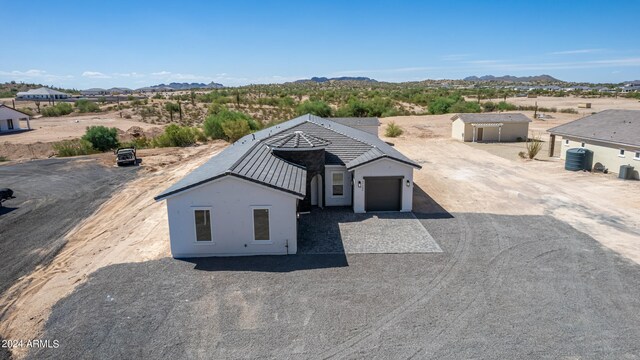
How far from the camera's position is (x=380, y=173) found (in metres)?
18.8

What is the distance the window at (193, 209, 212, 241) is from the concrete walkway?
10.6 ft

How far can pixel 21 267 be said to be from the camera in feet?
45.7

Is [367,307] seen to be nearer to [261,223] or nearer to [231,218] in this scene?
[261,223]

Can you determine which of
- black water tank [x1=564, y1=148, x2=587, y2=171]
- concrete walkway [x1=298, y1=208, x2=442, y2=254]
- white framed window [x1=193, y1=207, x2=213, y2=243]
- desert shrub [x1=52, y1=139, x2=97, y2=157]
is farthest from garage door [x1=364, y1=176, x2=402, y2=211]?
desert shrub [x1=52, y1=139, x2=97, y2=157]

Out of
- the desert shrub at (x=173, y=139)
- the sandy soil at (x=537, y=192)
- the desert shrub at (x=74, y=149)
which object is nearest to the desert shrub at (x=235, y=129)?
the desert shrub at (x=173, y=139)

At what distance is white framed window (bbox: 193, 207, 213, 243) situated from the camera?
558 inches

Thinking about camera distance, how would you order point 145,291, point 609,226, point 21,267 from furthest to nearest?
point 609,226
point 21,267
point 145,291

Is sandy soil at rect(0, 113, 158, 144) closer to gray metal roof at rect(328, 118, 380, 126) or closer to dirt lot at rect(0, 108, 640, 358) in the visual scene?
gray metal roof at rect(328, 118, 380, 126)

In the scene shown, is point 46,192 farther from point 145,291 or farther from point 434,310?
point 434,310

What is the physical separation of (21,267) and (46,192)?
11.4 meters

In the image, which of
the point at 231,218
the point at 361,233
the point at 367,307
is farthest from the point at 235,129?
the point at 367,307

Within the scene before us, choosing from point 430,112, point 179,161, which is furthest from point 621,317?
point 430,112

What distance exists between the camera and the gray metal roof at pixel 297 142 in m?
19.0

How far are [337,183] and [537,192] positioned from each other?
1106 cm
